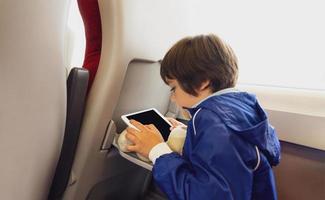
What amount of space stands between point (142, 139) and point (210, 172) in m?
0.23

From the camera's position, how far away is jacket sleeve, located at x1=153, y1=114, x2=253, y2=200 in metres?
0.63

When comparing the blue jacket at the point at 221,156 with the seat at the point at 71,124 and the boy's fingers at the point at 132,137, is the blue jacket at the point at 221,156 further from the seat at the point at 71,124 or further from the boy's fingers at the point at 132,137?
the seat at the point at 71,124

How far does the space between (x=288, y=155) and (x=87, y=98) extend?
2.49 feet

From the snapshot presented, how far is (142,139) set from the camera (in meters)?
0.79

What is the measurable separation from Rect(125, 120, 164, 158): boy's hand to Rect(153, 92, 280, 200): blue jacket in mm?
73

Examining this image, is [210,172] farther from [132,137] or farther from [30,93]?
[30,93]

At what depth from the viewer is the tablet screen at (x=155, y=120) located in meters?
0.91

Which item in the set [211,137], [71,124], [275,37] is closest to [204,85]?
[211,137]

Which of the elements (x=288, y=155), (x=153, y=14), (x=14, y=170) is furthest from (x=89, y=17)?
(x=288, y=155)

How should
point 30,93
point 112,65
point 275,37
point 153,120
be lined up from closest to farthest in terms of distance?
point 30,93 → point 112,65 → point 153,120 → point 275,37

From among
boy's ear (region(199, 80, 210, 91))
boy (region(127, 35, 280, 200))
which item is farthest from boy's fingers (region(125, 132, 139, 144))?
boy's ear (region(199, 80, 210, 91))

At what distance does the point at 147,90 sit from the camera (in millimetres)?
991

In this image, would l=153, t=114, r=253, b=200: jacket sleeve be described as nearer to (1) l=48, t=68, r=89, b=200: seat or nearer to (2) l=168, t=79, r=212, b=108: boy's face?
(2) l=168, t=79, r=212, b=108: boy's face

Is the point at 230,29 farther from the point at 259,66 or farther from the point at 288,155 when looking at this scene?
the point at 288,155
